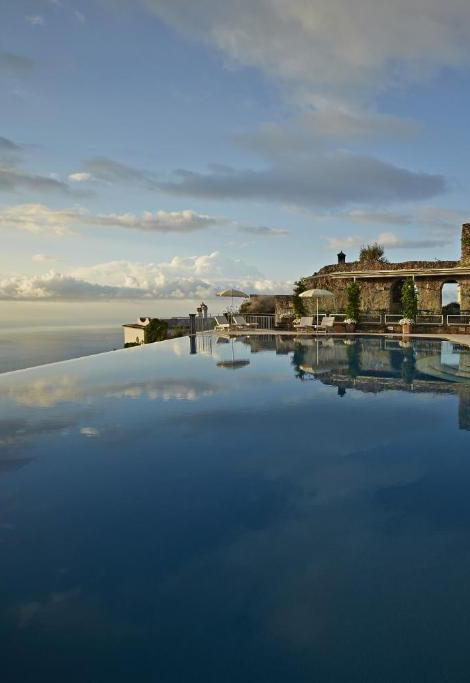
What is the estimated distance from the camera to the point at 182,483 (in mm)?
5285

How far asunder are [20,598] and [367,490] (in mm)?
3494

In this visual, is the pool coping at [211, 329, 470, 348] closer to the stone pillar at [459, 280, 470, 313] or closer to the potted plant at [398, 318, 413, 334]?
the potted plant at [398, 318, 413, 334]

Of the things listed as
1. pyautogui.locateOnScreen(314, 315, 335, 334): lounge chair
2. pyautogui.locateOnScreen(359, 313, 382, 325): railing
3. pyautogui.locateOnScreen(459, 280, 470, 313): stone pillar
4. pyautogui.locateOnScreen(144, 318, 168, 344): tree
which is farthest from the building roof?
pyautogui.locateOnScreen(144, 318, 168, 344): tree

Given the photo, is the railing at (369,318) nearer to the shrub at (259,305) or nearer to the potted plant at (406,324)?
the potted plant at (406,324)

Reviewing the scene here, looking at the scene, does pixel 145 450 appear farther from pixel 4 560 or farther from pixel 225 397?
pixel 225 397

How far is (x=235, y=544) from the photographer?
13.0 feet

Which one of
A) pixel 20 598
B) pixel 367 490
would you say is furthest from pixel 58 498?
pixel 367 490

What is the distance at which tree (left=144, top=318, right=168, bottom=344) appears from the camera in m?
31.9

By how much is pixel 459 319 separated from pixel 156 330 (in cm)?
1949

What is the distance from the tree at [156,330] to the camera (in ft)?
105

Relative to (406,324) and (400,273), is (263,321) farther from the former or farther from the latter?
(406,324)

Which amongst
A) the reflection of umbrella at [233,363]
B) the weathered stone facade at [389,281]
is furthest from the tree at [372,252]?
the reflection of umbrella at [233,363]

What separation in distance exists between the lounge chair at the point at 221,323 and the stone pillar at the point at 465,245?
15.4 meters

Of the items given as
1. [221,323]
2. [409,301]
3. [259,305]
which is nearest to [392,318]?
[409,301]
